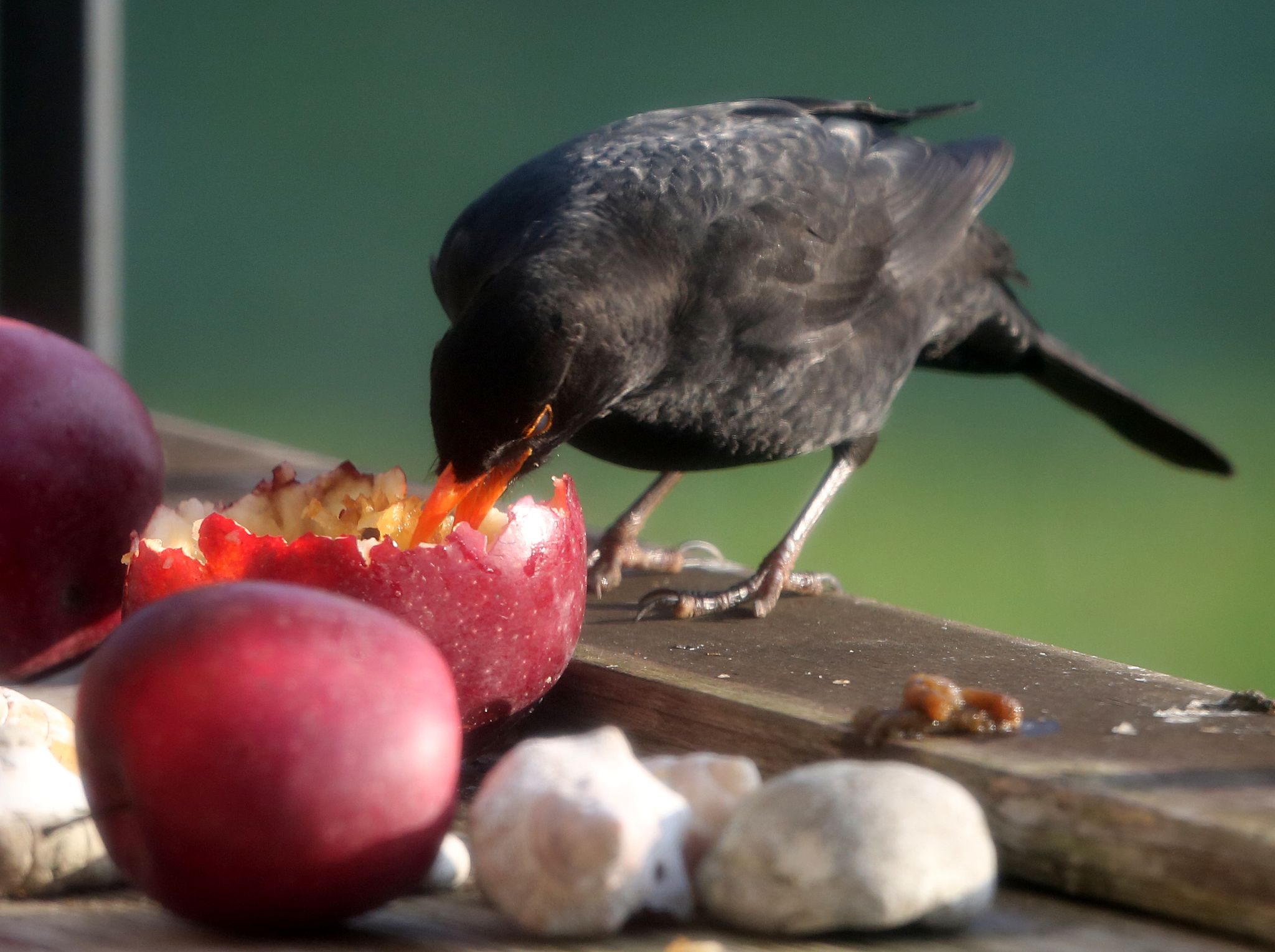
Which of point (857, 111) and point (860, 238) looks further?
point (857, 111)

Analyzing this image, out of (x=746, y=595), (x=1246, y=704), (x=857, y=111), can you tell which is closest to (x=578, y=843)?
(x=1246, y=704)

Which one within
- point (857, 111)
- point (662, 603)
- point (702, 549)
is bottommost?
point (702, 549)

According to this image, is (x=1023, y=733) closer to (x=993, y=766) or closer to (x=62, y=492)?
(x=993, y=766)

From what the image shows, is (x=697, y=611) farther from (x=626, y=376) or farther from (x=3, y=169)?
(x=3, y=169)

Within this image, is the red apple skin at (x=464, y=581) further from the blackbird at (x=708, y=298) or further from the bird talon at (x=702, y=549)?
the bird talon at (x=702, y=549)

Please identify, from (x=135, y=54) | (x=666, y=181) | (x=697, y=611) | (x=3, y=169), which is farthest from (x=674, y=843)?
(x=135, y=54)

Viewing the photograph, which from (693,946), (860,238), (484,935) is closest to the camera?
(693,946)

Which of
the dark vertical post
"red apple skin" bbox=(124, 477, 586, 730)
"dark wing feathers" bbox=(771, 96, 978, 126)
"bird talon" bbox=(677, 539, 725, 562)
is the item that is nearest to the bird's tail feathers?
"dark wing feathers" bbox=(771, 96, 978, 126)
